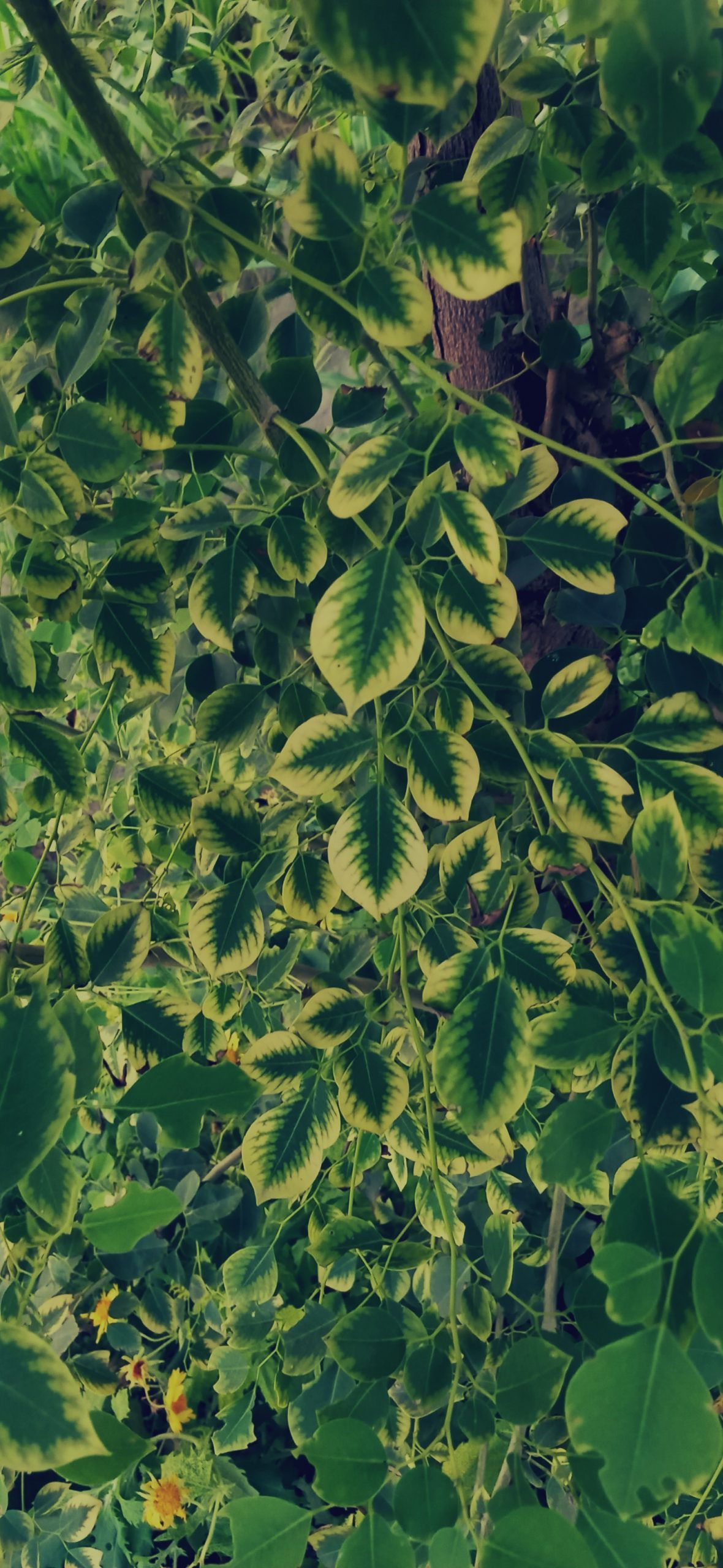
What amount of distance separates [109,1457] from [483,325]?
27.4 inches

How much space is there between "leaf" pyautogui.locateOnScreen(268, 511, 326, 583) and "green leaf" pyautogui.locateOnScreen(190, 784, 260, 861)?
0.14m

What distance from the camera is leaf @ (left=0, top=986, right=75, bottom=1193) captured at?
0.28 meters

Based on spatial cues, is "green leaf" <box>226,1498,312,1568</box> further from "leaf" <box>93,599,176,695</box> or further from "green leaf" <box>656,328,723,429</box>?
"green leaf" <box>656,328,723,429</box>

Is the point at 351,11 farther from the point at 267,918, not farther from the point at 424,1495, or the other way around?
the point at 267,918

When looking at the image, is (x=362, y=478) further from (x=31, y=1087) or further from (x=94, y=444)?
(x=31, y=1087)

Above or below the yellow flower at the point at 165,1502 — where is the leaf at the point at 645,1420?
above

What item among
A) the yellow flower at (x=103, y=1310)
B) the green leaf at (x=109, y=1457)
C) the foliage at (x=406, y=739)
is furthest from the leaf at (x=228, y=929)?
the yellow flower at (x=103, y=1310)

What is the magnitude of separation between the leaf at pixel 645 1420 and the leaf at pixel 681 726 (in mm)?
282

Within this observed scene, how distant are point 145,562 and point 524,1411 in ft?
1.55

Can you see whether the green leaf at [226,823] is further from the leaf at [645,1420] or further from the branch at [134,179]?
the leaf at [645,1420]

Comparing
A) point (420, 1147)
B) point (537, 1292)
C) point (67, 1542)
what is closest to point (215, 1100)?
point (420, 1147)

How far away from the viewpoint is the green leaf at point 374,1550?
1.13 feet

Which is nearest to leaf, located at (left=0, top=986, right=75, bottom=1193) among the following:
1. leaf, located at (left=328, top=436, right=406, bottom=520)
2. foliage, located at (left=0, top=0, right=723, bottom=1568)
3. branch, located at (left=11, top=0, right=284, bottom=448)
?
foliage, located at (left=0, top=0, right=723, bottom=1568)

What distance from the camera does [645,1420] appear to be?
280mm
